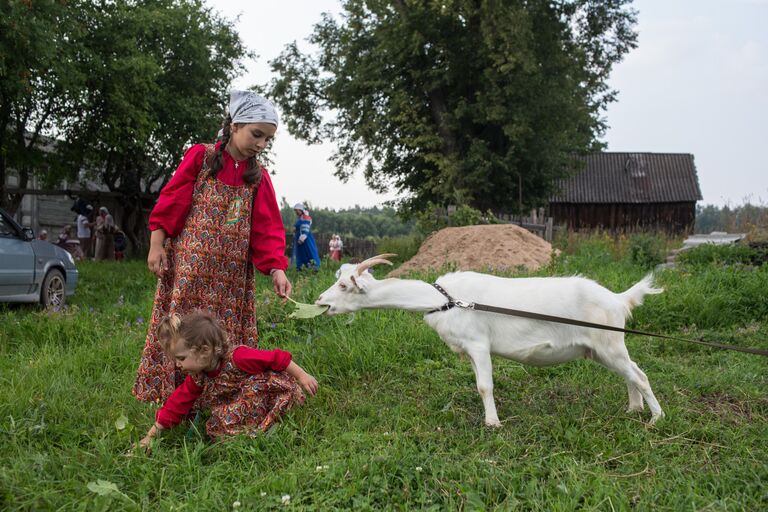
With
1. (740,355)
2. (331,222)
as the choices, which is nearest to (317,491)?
(740,355)

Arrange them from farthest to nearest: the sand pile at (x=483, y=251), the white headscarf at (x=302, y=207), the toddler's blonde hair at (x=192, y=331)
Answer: the white headscarf at (x=302, y=207) → the sand pile at (x=483, y=251) → the toddler's blonde hair at (x=192, y=331)

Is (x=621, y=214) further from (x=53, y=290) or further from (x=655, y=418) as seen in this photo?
(x=655, y=418)

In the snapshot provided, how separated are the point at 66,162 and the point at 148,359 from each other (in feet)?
47.6

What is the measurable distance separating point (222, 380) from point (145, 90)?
13627 millimetres

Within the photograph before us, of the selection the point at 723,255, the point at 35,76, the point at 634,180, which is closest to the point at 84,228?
the point at 35,76

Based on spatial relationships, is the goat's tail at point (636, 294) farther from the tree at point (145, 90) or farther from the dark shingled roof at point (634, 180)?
the dark shingled roof at point (634, 180)

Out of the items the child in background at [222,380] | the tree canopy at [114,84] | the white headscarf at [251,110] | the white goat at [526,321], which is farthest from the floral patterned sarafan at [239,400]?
the tree canopy at [114,84]

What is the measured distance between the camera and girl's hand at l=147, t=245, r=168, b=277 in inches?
153

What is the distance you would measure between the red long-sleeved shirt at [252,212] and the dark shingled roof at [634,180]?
1249 inches

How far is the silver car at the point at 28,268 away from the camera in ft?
28.2

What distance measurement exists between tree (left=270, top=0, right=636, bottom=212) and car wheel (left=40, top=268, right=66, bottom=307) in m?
11.4

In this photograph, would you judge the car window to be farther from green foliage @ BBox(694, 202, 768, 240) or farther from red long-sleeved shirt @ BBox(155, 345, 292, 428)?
green foliage @ BBox(694, 202, 768, 240)

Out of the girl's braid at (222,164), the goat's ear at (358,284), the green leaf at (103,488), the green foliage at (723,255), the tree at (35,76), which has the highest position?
the tree at (35,76)

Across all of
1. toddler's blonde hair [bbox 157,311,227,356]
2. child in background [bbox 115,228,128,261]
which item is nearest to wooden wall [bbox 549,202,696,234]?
child in background [bbox 115,228,128,261]
